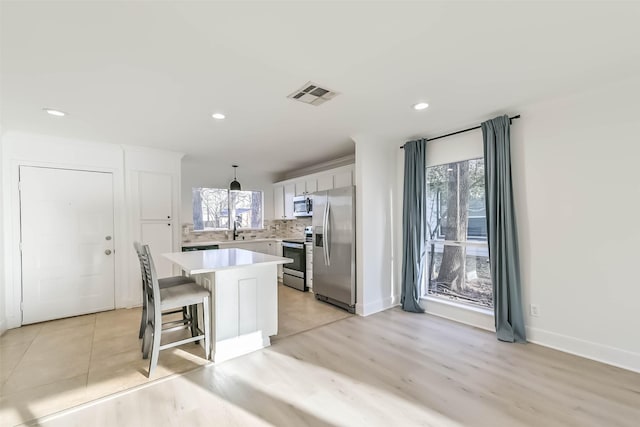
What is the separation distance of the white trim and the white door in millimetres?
4511

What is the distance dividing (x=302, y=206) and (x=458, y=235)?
2895mm

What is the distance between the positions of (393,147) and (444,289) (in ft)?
6.97

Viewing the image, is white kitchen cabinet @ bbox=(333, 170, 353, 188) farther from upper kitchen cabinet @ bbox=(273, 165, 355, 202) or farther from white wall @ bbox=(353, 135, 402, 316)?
white wall @ bbox=(353, 135, 402, 316)

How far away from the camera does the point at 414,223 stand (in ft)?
12.6

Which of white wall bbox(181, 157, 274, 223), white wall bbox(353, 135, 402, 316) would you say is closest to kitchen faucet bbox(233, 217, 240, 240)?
white wall bbox(181, 157, 274, 223)

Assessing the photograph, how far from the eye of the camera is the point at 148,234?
432 cm

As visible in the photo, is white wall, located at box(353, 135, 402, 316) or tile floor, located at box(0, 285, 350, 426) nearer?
tile floor, located at box(0, 285, 350, 426)

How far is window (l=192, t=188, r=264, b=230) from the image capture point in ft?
18.9

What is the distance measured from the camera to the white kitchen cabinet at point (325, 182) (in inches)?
189

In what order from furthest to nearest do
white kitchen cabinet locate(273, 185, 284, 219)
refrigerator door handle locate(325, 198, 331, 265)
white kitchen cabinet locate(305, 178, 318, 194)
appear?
white kitchen cabinet locate(273, 185, 284, 219)
white kitchen cabinet locate(305, 178, 318, 194)
refrigerator door handle locate(325, 198, 331, 265)

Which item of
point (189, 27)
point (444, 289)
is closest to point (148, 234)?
point (189, 27)

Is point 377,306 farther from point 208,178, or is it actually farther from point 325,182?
point 208,178

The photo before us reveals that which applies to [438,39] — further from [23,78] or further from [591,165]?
[23,78]

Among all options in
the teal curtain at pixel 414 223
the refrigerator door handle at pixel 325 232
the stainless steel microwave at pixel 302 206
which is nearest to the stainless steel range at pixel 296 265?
the stainless steel microwave at pixel 302 206
